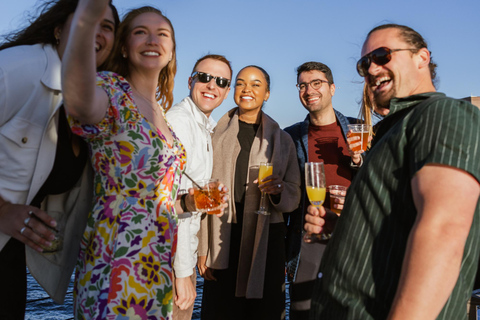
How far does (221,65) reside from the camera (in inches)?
140

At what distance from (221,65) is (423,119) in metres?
2.56

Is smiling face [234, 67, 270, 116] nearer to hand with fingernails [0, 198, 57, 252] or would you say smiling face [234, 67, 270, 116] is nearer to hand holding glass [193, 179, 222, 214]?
hand holding glass [193, 179, 222, 214]

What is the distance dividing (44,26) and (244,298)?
2.91m

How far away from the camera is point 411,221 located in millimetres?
1251

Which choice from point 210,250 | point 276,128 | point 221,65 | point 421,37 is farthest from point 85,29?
point 276,128

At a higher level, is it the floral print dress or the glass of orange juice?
the glass of orange juice

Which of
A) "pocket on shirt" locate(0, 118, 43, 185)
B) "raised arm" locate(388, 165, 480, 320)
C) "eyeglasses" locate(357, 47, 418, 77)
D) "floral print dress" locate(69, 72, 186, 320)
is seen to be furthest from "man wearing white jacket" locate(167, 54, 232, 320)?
"raised arm" locate(388, 165, 480, 320)

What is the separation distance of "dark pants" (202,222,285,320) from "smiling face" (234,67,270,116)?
131cm

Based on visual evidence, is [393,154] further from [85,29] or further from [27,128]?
[27,128]

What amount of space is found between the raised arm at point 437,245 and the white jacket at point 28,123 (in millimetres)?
1539

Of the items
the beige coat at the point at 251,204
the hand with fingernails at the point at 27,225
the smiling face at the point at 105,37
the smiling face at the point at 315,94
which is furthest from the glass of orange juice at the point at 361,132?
the hand with fingernails at the point at 27,225

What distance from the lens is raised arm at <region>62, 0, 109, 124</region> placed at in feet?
3.95

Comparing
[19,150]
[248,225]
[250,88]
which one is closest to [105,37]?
[19,150]

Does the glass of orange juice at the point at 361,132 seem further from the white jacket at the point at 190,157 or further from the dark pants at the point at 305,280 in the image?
the white jacket at the point at 190,157
